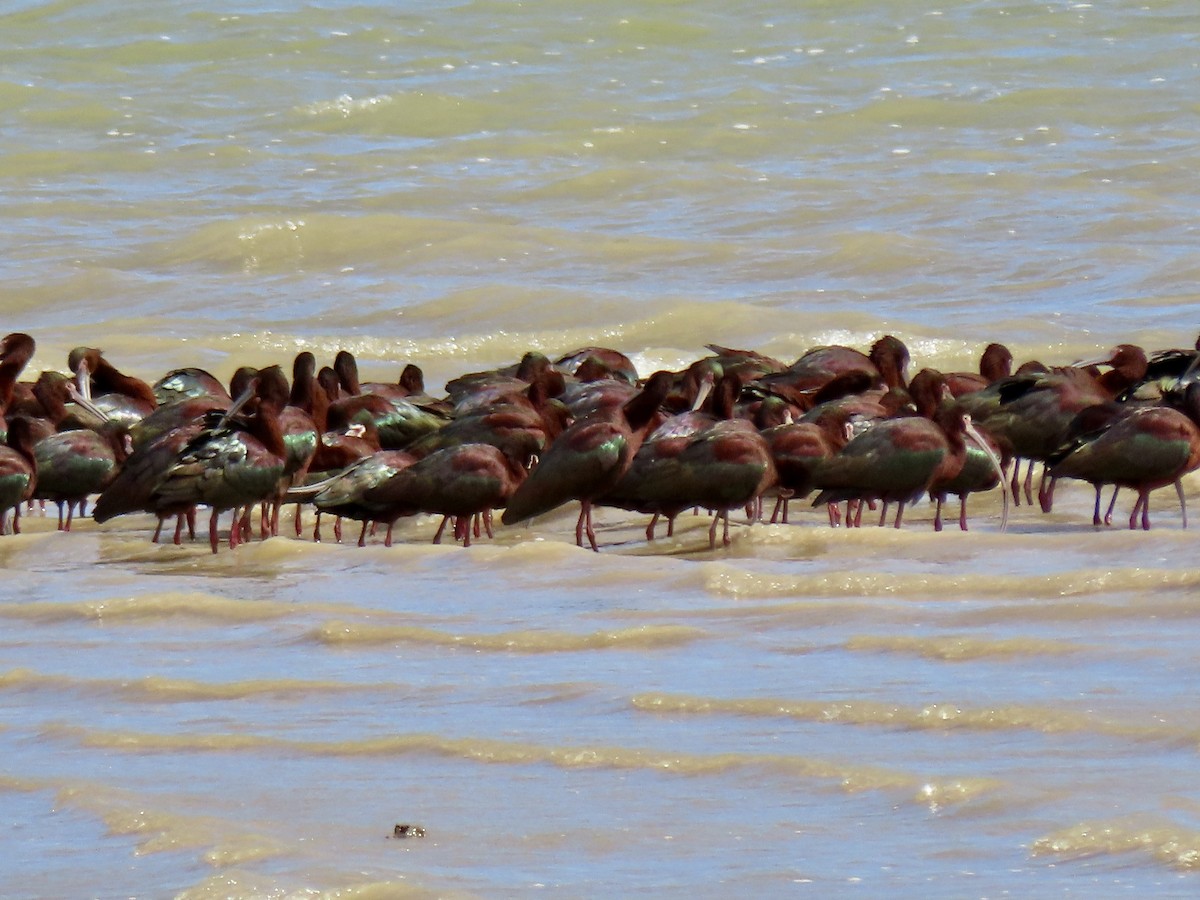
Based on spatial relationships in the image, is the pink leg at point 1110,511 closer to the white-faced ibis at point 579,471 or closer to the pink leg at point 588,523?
the white-faced ibis at point 579,471

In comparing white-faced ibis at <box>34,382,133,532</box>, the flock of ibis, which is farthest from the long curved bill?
white-faced ibis at <box>34,382,133,532</box>

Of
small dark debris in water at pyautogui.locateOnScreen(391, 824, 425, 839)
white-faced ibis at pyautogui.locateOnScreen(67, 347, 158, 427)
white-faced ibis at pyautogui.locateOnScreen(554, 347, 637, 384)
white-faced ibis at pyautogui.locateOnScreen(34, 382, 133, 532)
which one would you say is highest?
white-faced ibis at pyautogui.locateOnScreen(554, 347, 637, 384)

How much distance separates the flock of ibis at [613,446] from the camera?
32.9 feet

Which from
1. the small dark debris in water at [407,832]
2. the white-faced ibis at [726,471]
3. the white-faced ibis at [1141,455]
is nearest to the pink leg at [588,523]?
the white-faced ibis at [726,471]

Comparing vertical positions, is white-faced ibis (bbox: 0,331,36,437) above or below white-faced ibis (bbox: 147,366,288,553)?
above

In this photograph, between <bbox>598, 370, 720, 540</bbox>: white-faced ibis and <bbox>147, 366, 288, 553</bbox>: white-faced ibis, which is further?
<bbox>147, 366, 288, 553</bbox>: white-faced ibis

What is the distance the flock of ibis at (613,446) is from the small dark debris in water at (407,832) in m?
4.83

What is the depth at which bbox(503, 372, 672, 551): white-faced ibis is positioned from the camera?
1005 cm

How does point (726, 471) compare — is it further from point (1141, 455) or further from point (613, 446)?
point (1141, 455)

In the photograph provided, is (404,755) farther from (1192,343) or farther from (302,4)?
(302,4)

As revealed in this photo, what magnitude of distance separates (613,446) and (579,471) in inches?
7.5

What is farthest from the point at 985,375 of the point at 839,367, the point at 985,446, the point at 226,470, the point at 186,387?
the point at 226,470

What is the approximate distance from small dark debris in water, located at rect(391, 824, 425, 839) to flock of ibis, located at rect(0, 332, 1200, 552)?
483 centimetres

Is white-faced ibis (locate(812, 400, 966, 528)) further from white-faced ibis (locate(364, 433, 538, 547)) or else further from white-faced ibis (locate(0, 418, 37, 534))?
white-faced ibis (locate(0, 418, 37, 534))
